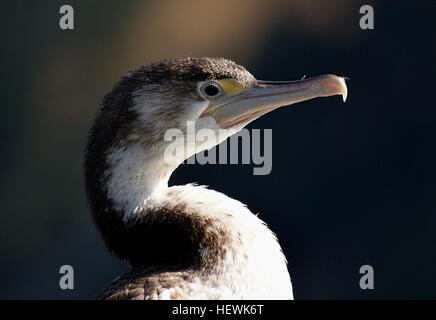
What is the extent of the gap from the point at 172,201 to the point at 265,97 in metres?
0.49

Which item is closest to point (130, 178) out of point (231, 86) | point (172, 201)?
point (172, 201)

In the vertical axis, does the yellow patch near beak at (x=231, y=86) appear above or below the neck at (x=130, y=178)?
above

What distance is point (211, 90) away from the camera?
2.20m

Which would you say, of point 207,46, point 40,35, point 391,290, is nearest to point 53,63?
point 40,35

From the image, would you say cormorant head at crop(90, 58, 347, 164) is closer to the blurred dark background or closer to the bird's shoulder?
the bird's shoulder

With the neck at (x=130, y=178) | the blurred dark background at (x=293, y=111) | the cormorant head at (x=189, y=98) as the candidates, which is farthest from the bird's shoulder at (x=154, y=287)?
the blurred dark background at (x=293, y=111)

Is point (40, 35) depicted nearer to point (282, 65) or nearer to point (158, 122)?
point (282, 65)

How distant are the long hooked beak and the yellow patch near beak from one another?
1cm

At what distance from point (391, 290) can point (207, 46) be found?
7.52ft

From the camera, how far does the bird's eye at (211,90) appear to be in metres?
2.18

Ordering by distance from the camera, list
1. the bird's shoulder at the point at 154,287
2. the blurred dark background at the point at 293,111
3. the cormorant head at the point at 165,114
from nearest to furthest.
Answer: the bird's shoulder at the point at 154,287
the cormorant head at the point at 165,114
the blurred dark background at the point at 293,111

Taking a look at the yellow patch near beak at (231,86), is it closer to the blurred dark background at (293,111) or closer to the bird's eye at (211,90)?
the bird's eye at (211,90)

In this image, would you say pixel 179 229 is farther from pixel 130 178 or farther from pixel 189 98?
pixel 189 98
